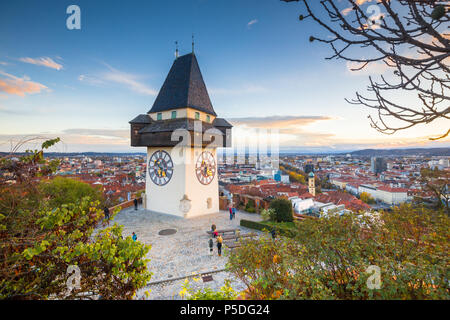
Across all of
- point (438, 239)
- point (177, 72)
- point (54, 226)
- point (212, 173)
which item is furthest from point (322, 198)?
point (54, 226)

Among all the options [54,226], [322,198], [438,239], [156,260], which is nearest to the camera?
[54,226]

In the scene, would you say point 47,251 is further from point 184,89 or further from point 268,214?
point 184,89

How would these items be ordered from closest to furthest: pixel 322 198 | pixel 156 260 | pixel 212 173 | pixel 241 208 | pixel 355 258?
pixel 355 258 < pixel 156 260 < pixel 212 173 < pixel 241 208 < pixel 322 198

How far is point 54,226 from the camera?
265 cm

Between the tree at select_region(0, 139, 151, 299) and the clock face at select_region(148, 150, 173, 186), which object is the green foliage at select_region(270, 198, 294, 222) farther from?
the tree at select_region(0, 139, 151, 299)

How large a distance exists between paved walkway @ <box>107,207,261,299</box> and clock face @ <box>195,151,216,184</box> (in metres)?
2.62

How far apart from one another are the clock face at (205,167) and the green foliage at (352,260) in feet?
30.1

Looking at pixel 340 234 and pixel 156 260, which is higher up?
pixel 340 234

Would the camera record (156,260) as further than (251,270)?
Yes

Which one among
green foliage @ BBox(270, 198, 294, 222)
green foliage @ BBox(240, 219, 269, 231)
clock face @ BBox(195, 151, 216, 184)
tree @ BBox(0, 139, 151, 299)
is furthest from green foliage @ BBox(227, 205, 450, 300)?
clock face @ BBox(195, 151, 216, 184)

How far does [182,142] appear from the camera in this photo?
12250mm

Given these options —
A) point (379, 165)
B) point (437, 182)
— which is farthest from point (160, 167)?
point (379, 165)

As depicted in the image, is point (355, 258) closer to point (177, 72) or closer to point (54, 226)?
point (54, 226)

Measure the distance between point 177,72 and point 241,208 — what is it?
11.4m
